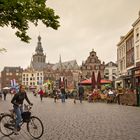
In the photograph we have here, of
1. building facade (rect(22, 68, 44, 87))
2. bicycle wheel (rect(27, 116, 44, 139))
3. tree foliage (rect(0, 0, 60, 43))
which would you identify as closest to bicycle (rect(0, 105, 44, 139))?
bicycle wheel (rect(27, 116, 44, 139))

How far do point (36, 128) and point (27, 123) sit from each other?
0.49 meters

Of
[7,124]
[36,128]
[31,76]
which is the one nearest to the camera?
[36,128]

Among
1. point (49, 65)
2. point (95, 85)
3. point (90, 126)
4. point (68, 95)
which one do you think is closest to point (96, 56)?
point (68, 95)

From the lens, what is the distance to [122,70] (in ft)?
207

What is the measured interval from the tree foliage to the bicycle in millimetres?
5405

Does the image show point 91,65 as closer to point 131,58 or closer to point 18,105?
point 131,58

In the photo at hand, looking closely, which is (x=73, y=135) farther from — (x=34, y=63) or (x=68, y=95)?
(x=34, y=63)

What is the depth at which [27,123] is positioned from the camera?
12164 mm

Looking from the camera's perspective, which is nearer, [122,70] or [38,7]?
[38,7]

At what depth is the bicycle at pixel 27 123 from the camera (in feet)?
38.6

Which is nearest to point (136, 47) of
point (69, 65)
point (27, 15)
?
point (27, 15)

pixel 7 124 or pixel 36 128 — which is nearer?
pixel 36 128

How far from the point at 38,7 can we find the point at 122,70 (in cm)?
4744

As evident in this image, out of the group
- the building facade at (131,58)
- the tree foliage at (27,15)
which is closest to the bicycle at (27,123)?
the tree foliage at (27,15)
